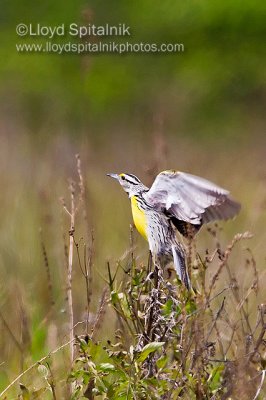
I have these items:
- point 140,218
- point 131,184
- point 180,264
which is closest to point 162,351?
point 180,264

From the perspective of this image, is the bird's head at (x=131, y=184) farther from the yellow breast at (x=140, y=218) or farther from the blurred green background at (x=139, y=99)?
the blurred green background at (x=139, y=99)

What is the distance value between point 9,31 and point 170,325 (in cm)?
1281

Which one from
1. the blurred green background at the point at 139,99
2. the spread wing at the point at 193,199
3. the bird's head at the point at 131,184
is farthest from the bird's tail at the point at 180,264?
the blurred green background at the point at 139,99

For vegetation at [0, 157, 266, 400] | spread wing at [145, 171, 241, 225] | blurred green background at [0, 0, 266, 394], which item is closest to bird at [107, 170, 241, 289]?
spread wing at [145, 171, 241, 225]

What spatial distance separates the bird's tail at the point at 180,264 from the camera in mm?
4021

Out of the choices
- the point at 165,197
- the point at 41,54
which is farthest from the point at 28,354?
the point at 41,54

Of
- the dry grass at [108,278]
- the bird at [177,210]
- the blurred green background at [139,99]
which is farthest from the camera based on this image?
the blurred green background at [139,99]

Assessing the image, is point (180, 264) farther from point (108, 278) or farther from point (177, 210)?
point (108, 278)

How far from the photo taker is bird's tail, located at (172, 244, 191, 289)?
4021 mm

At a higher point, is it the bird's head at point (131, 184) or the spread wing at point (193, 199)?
the bird's head at point (131, 184)

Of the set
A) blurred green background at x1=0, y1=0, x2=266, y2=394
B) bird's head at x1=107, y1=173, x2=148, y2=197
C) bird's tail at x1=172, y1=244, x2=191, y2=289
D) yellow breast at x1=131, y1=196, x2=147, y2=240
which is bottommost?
bird's tail at x1=172, y1=244, x2=191, y2=289

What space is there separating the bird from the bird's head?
0.05m

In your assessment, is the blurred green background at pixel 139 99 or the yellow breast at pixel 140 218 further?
the blurred green background at pixel 139 99

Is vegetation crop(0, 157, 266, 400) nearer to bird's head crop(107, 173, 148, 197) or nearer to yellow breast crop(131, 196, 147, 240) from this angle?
yellow breast crop(131, 196, 147, 240)
